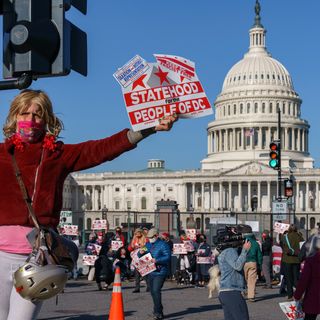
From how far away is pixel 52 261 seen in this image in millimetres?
3852

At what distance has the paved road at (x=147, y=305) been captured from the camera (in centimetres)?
1536

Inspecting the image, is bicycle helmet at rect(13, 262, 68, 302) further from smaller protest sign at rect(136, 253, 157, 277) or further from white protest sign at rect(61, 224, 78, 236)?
white protest sign at rect(61, 224, 78, 236)

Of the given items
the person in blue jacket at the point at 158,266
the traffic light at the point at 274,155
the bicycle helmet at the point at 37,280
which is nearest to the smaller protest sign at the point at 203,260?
the traffic light at the point at 274,155

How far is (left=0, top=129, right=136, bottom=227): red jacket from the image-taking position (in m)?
4.10

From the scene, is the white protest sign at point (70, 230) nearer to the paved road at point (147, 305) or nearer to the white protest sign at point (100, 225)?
the white protest sign at point (100, 225)

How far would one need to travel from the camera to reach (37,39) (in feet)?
13.2

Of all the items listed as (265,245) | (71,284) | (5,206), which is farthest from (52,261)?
(265,245)

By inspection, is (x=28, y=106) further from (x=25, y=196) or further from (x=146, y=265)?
(x=146, y=265)

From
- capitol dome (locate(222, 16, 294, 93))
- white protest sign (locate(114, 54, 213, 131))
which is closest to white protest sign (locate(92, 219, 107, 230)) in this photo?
white protest sign (locate(114, 54, 213, 131))

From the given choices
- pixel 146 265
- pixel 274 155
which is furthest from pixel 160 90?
pixel 274 155

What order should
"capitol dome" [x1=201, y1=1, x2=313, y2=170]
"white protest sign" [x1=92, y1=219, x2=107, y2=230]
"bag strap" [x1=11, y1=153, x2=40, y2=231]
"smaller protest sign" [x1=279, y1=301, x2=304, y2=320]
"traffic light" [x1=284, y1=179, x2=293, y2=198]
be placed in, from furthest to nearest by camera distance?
1. "capitol dome" [x1=201, y1=1, x2=313, y2=170]
2. "traffic light" [x1=284, y1=179, x2=293, y2=198]
3. "white protest sign" [x1=92, y1=219, x2=107, y2=230]
4. "smaller protest sign" [x1=279, y1=301, x2=304, y2=320]
5. "bag strap" [x1=11, y1=153, x2=40, y2=231]

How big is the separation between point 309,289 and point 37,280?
6913 millimetres

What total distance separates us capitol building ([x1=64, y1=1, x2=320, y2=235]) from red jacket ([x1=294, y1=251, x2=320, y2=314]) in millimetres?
113500

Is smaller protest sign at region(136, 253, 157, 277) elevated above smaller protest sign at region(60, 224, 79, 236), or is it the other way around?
smaller protest sign at region(60, 224, 79, 236)
